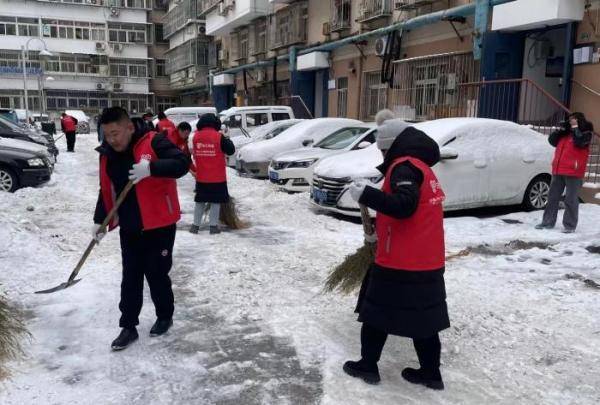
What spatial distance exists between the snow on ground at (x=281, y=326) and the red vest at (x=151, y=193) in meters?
0.88

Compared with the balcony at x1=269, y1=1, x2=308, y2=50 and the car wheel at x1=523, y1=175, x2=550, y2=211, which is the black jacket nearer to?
the car wheel at x1=523, y1=175, x2=550, y2=211

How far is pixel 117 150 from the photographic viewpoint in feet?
11.5

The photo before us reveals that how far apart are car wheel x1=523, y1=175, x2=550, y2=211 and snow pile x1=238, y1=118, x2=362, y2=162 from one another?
467 centimetres

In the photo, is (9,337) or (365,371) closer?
(365,371)

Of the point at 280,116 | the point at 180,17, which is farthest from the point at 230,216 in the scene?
the point at 180,17

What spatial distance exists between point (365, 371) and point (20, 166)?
8950 mm

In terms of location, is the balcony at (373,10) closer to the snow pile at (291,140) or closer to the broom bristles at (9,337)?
the snow pile at (291,140)

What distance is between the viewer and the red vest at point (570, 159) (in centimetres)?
692

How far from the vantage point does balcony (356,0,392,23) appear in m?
17.0

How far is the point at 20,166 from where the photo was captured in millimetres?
10000

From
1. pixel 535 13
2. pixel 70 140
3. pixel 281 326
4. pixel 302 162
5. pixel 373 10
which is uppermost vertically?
pixel 373 10

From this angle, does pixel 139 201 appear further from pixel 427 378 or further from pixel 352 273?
pixel 427 378

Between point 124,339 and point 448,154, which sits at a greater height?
point 448,154

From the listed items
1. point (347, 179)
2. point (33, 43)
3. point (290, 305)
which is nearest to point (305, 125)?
point (347, 179)
